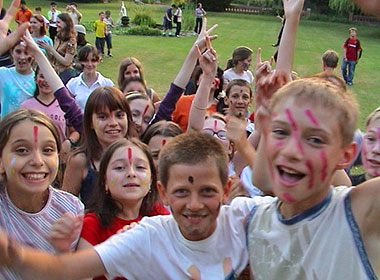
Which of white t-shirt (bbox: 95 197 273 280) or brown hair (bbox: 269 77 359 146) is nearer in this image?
brown hair (bbox: 269 77 359 146)

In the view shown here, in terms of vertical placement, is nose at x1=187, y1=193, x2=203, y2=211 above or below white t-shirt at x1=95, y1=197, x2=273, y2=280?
above

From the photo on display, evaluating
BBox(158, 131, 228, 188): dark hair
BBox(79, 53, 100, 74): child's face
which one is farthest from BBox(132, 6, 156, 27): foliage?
BBox(158, 131, 228, 188): dark hair

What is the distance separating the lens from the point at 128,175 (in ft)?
9.37

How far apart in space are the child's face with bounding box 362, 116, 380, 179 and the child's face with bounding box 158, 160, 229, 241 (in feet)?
3.99

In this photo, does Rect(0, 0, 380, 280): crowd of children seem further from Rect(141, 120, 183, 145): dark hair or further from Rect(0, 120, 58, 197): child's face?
Rect(141, 120, 183, 145): dark hair

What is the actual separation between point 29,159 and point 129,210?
0.65 m

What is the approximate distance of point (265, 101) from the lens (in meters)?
2.16

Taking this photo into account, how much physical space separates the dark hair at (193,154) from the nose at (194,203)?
0.15m

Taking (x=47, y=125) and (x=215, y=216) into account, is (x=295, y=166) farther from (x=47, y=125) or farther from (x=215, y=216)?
(x=47, y=125)

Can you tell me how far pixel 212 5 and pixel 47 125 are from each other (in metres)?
44.7

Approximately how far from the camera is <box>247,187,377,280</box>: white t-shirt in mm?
1632

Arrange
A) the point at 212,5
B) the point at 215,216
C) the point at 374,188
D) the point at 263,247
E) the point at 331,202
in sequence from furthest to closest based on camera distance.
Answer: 1. the point at 212,5
2. the point at 215,216
3. the point at 263,247
4. the point at 331,202
5. the point at 374,188

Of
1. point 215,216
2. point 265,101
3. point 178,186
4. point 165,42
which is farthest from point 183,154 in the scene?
point 165,42

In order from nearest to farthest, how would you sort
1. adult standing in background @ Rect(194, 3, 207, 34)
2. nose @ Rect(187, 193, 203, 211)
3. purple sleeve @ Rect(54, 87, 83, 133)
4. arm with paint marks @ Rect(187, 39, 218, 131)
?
nose @ Rect(187, 193, 203, 211) < arm with paint marks @ Rect(187, 39, 218, 131) < purple sleeve @ Rect(54, 87, 83, 133) < adult standing in background @ Rect(194, 3, 207, 34)
